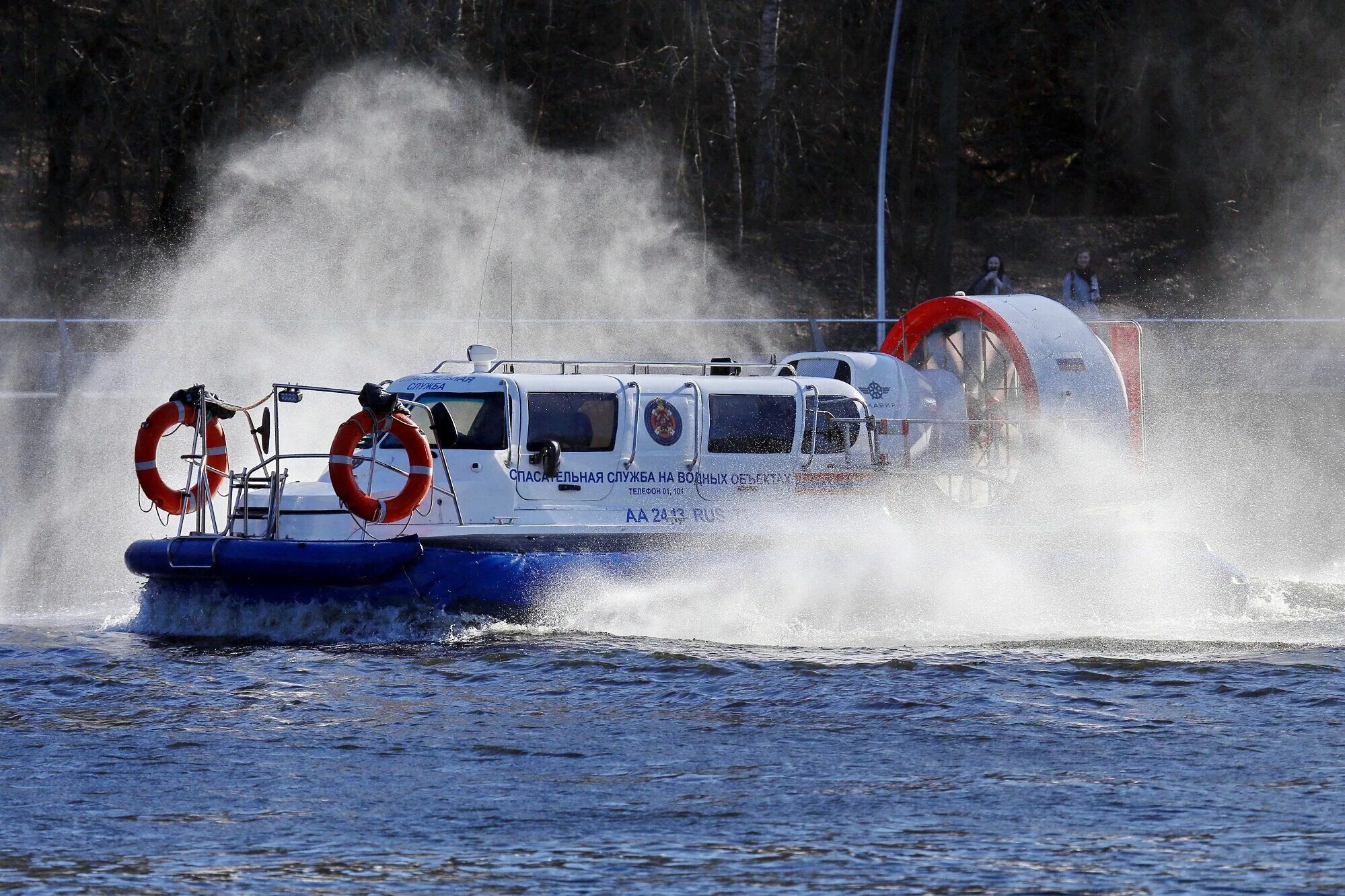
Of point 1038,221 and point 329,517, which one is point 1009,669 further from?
point 1038,221

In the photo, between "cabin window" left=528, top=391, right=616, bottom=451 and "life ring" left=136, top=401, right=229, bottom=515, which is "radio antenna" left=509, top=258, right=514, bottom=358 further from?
"life ring" left=136, top=401, right=229, bottom=515

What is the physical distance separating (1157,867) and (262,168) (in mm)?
24871

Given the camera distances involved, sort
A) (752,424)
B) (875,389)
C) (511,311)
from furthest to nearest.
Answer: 1. (875,389)
2. (511,311)
3. (752,424)

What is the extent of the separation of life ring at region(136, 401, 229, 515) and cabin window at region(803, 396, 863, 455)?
168 inches

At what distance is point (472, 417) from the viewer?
43.5ft

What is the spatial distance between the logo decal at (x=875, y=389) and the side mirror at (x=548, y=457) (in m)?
3.42

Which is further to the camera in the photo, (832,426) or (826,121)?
(826,121)

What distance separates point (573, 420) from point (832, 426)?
209cm

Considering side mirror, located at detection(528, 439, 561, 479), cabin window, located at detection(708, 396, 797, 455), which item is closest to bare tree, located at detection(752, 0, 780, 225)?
cabin window, located at detection(708, 396, 797, 455)

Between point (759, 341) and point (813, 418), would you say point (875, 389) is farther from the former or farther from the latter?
point (759, 341)

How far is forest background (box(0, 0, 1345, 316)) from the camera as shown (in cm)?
3047

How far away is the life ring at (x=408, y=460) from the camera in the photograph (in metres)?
12.2

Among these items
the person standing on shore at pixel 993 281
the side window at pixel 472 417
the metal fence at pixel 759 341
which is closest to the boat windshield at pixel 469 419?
the side window at pixel 472 417

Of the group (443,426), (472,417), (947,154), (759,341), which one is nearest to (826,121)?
(947,154)
